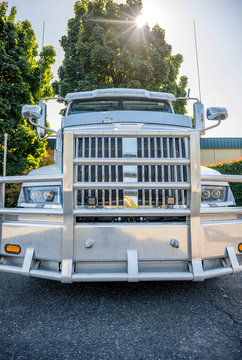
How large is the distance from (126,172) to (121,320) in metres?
1.34

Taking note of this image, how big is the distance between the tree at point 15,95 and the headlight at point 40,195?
34.2 ft

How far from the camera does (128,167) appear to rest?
256cm

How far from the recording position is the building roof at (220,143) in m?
27.8

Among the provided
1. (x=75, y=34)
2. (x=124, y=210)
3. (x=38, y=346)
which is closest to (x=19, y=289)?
(x=38, y=346)

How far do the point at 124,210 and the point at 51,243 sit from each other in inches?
29.8

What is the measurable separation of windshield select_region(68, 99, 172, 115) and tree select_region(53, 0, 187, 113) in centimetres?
888

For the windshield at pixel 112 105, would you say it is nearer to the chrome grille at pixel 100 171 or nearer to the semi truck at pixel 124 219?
the semi truck at pixel 124 219

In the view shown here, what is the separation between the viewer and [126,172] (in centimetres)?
255

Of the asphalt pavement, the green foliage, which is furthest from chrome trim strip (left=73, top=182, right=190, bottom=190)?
the green foliage

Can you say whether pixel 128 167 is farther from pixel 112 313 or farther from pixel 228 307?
pixel 228 307

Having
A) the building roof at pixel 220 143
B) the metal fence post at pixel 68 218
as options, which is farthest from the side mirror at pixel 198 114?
the building roof at pixel 220 143

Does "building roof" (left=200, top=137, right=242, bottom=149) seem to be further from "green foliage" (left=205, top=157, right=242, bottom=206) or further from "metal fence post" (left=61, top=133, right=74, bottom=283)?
"metal fence post" (left=61, top=133, right=74, bottom=283)

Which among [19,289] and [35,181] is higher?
[35,181]

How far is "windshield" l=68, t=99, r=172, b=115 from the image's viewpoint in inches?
173
